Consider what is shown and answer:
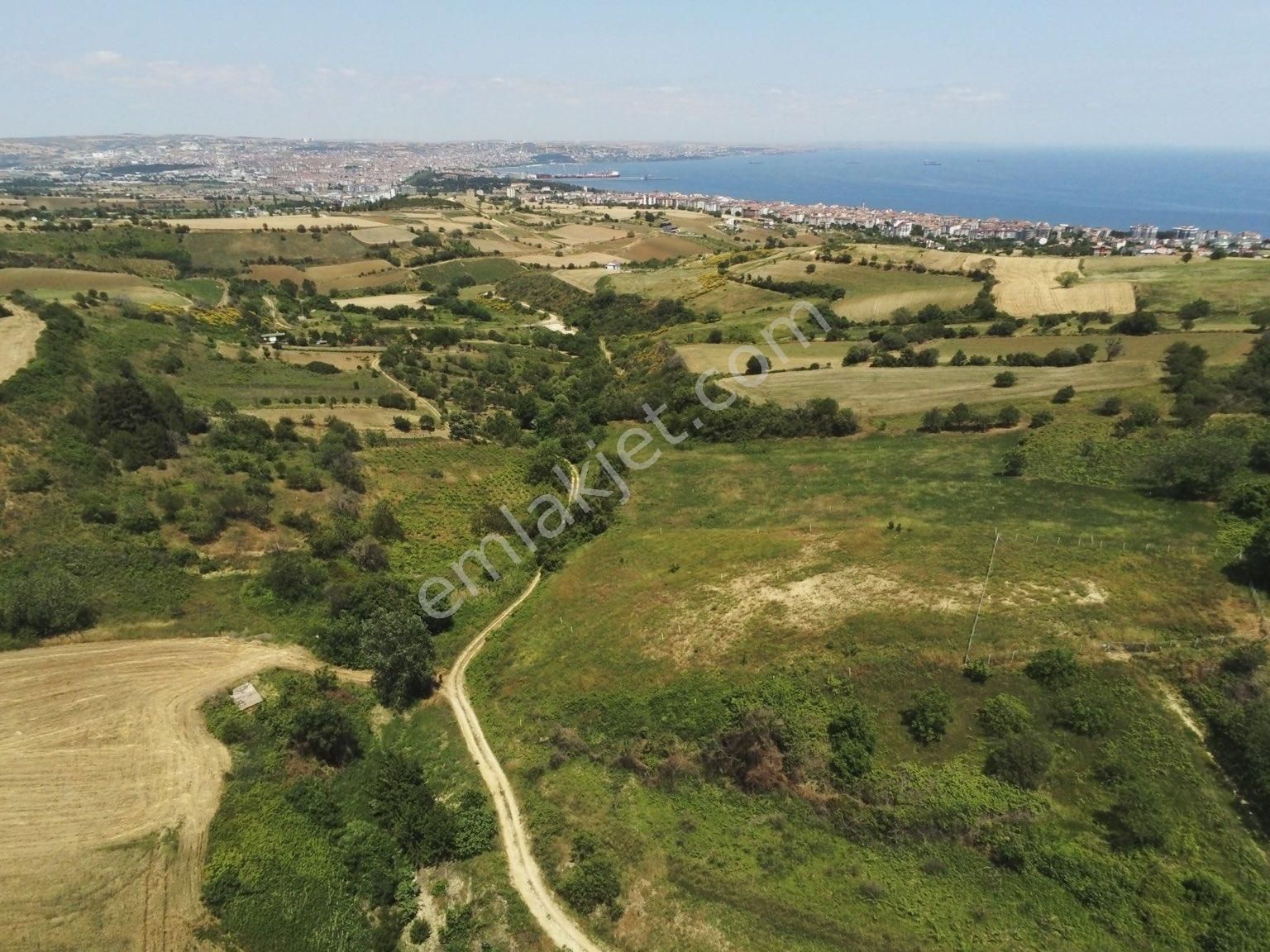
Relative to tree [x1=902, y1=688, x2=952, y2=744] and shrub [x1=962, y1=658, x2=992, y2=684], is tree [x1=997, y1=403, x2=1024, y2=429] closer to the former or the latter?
shrub [x1=962, y1=658, x2=992, y2=684]

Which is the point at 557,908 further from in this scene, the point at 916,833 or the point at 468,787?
the point at 916,833

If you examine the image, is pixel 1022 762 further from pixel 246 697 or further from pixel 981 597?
pixel 246 697

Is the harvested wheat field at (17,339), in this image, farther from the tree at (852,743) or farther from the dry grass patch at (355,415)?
the tree at (852,743)

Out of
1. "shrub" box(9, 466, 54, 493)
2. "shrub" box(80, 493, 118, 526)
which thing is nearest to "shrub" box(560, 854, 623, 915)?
"shrub" box(80, 493, 118, 526)

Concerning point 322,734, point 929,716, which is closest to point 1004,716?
point 929,716

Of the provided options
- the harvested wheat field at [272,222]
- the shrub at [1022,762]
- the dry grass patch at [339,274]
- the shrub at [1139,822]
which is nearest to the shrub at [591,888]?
the shrub at [1022,762]

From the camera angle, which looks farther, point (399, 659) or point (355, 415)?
point (355, 415)

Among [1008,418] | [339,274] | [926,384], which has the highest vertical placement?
[339,274]
